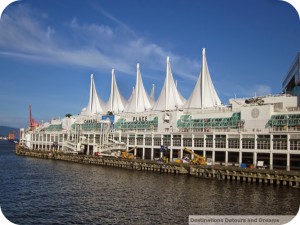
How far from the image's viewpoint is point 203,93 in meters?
54.5

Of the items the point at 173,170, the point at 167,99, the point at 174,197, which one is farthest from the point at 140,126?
the point at 174,197

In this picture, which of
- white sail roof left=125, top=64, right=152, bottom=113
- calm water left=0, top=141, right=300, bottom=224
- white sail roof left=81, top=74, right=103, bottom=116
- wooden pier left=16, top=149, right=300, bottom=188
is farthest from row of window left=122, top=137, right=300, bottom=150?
white sail roof left=81, top=74, right=103, bottom=116

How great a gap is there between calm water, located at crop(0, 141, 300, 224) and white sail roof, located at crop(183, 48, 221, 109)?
21743 mm

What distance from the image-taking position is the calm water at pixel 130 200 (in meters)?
20.3

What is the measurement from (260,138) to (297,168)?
20.4ft

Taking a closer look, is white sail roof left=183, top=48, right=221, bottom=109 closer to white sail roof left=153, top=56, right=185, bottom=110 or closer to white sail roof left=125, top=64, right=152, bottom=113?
white sail roof left=153, top=56, right=185, bottom=110

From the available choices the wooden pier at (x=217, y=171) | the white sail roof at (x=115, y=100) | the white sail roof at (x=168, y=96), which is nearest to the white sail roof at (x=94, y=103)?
the white sail roof at (x=115, y=100)

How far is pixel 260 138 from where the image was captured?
136 ft

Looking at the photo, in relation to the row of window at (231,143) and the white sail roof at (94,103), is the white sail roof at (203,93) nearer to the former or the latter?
the row of window at (231,143)

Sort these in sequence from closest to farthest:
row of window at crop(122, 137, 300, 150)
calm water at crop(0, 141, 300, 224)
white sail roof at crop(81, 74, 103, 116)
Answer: calm water at crop(0, 141, 300, 224)
row of window at crop(122, 137, 300, 150)
white sail roof at crop(81, 74, 103, 116)

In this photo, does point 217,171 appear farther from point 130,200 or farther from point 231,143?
point 130,200

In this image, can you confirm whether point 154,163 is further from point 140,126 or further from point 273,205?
point 273,205

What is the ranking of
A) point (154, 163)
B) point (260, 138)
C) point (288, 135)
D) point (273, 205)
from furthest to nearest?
point (154, 163) < point (260, 138) < point (288, 135) < point (273, 205)

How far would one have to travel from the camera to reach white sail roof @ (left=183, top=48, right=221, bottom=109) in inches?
2141
